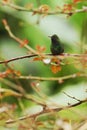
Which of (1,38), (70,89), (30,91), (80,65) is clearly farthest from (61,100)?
(80,65)

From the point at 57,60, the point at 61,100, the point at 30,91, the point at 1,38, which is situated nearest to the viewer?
the point at 57,60

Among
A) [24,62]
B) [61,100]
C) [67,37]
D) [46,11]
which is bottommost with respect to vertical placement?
[61,100]

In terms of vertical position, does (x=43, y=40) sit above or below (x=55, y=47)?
below

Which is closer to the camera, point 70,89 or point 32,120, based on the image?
point 32,120

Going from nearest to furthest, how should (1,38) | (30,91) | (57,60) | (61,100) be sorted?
(57,60) → (61,100) → (30,91) → (1,38)

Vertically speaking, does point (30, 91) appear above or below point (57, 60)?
below

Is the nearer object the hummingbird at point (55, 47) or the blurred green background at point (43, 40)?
the hummingbird at point (55, 47)

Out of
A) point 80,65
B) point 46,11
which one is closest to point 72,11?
point 46,11

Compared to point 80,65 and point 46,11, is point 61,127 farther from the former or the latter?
point 46,11

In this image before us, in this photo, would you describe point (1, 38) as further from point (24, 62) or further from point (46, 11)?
point (46, 11)

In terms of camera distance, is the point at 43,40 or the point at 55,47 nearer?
the point at 55,47

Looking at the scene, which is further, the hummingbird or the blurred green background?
the blurred green background
